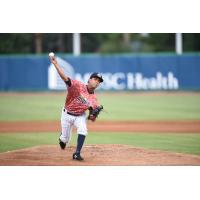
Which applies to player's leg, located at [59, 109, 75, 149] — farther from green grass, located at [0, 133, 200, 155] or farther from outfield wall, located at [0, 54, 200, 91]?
outfield wall, located at [0, 54, 200, 91]

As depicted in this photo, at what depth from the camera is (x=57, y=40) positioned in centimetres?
1127

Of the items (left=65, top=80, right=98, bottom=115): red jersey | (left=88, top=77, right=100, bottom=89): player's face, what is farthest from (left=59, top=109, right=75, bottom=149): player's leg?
(left=88, top=77, right=100, bottom=89): player's face

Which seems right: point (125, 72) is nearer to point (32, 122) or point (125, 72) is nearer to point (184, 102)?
point (184, 102)

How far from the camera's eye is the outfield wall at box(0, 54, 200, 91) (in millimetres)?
9836

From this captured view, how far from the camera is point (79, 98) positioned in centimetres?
815

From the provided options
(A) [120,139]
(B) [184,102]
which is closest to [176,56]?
(B) [184,102]

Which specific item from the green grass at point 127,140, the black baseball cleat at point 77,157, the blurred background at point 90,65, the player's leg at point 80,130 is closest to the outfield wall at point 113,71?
the blurred background at point 90,65

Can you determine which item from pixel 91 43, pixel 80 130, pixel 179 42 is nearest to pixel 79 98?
pixel 80 130

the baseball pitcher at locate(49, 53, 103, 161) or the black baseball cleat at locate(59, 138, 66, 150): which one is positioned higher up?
the baseball pitcher at locate(49, 53, 103, 161)

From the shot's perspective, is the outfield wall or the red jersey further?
the outfield wall

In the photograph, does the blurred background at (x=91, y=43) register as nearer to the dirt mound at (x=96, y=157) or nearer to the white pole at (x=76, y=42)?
the white pole at (x=76, y=42)

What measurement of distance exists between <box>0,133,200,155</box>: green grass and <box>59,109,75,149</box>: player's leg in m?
0.22

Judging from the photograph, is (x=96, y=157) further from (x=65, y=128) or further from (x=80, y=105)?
(x=80, y=105)

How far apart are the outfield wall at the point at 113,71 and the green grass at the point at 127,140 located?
0.78 m
